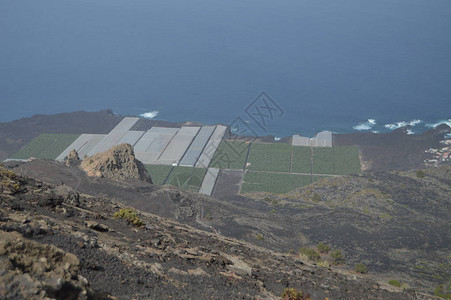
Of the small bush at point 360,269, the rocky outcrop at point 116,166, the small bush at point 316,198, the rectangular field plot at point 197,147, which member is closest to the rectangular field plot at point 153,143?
the rectangular field plot at point 197,147

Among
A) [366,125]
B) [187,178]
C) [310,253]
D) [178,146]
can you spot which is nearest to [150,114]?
[178,146]

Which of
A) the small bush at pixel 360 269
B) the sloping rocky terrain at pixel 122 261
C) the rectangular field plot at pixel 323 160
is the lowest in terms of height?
the small bush at pixel 360 269

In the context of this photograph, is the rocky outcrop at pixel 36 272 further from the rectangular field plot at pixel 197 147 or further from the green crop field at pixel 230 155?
the green crop field at pixel 230 155

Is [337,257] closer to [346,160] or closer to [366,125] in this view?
[346,160]

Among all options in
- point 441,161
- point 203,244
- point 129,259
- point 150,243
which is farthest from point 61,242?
point 441,161

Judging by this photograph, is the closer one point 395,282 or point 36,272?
point 36,272

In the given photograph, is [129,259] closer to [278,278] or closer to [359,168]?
[278,278]
